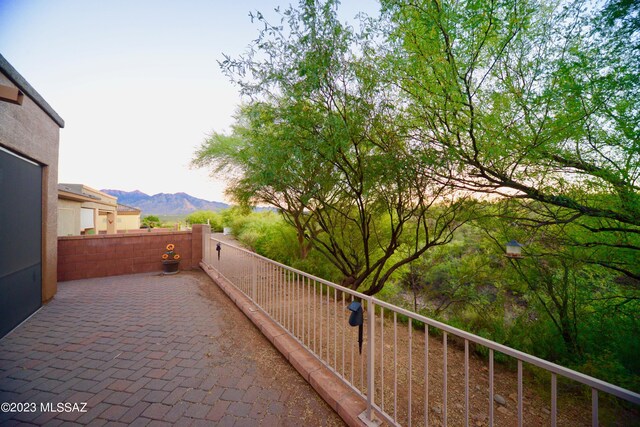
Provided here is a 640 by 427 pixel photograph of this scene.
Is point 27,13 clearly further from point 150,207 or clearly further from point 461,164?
point 150,207

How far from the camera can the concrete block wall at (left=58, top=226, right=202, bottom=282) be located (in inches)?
258

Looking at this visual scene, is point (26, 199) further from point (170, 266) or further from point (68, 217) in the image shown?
point (68, 217)

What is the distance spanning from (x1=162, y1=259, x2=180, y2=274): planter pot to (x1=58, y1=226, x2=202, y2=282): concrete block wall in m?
0.56

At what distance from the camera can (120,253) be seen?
23.8 ft

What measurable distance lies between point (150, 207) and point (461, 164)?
583ft

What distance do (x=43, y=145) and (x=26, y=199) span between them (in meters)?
1.10

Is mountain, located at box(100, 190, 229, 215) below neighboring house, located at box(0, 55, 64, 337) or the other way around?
the other way around

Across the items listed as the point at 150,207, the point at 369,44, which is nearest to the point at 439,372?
the point at 369,44

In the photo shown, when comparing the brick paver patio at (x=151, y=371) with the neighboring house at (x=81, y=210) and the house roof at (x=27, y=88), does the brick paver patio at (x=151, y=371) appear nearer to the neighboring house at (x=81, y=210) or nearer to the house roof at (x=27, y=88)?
the house roof at (x=27, y=88)

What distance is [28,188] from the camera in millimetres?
4051

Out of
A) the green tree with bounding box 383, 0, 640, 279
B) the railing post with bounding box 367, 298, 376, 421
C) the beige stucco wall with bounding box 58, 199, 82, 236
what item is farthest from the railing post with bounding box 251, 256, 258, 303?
the beige stucco wall with bounding box 58, 199, 82, 236

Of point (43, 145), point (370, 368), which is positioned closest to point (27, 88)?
point (43, 145)

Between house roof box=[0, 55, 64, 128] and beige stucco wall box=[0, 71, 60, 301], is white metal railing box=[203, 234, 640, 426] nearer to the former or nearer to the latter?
beige stucco wall box=[0, 71, 60, 301]

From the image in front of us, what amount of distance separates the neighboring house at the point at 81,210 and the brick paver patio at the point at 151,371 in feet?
23.6
